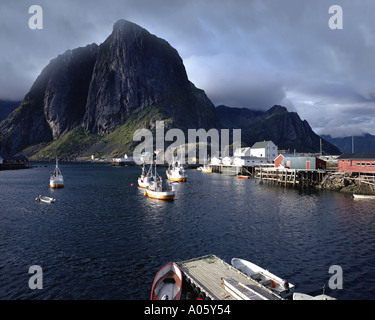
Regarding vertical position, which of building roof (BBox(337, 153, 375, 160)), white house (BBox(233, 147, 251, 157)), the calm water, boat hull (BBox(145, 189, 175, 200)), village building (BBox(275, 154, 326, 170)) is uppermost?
white house (BBox(233, 147, 251, 157))

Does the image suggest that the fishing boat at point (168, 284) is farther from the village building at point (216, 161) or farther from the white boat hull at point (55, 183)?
the village building at point (216, 161)

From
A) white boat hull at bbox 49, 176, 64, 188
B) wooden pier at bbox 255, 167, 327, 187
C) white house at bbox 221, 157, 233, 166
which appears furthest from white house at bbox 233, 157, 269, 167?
white boat hull at bbox 49, 176, 64, 188

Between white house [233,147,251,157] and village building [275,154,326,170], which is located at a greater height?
white house [233,147,251,157]

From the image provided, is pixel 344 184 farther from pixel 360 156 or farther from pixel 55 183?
pixel 55 183

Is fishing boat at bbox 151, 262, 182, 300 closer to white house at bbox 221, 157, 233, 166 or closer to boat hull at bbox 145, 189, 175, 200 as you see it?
boat hull at bbox 145, 189, 175, 200

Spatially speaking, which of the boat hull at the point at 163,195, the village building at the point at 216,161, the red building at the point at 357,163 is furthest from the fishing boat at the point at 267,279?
the village building at the point at 216,161
